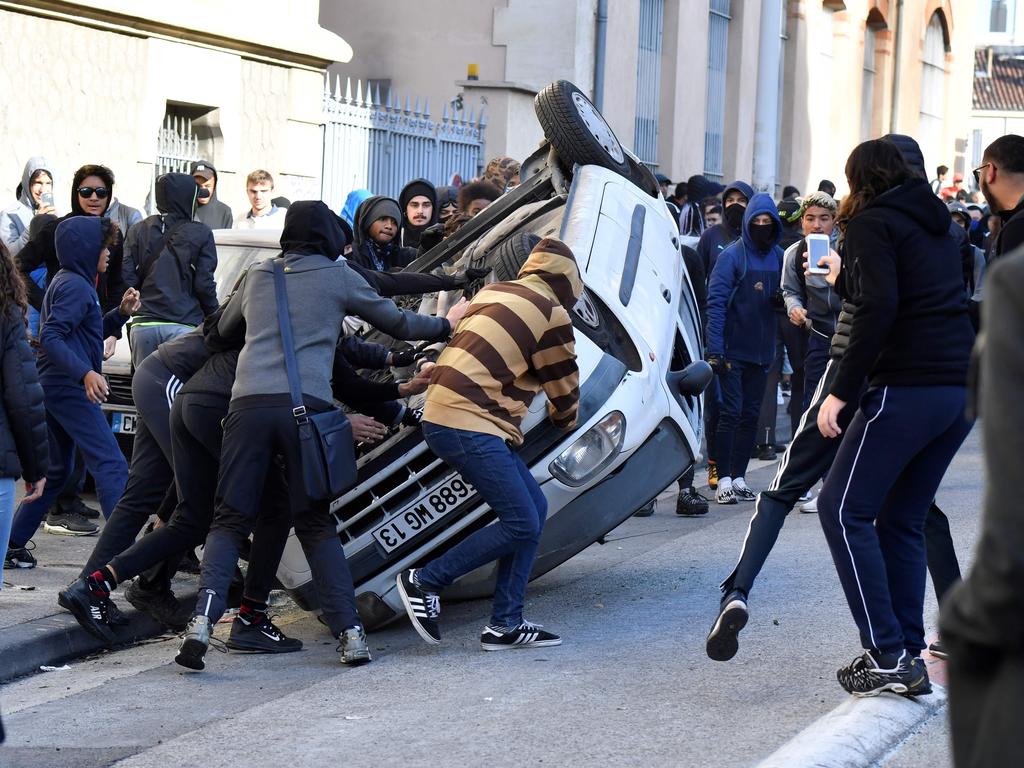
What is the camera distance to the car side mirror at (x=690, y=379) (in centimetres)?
762

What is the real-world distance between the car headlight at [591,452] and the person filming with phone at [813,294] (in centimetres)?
348

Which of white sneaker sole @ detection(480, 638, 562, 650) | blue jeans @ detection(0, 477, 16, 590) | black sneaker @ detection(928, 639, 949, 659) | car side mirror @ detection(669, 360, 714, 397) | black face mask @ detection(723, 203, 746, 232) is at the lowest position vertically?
white sneaker sole @ detection(480, 638, 562, 650)

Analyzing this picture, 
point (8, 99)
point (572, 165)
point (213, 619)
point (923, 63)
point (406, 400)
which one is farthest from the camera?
point (923, 63)

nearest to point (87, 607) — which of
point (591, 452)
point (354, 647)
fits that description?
point (354, 647)

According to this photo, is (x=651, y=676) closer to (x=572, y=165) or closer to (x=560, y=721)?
(x=560, y=721)

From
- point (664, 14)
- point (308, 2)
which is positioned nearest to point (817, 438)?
point (308, 2)

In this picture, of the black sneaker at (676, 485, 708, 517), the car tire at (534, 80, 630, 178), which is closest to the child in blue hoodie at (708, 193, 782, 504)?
the black sneaker at (676, 485, 708, 517)

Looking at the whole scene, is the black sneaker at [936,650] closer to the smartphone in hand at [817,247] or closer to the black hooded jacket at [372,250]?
the smartphone in hand at [817,247]

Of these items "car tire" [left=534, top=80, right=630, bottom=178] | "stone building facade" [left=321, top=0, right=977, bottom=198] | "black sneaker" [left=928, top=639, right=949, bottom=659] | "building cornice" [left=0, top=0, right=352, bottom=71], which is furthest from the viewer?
"stone building facade" [left=321, top=0, right=977, bottom=198]

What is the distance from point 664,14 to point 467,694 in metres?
20.7

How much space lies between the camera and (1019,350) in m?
2.30

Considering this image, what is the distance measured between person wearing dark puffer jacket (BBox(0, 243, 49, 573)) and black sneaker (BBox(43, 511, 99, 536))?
237cm

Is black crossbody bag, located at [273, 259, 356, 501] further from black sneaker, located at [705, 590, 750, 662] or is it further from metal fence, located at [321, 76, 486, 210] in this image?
metal fence, located at [321, 76, 486, 210]

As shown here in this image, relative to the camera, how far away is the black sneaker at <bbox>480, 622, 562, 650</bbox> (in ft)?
22.0
